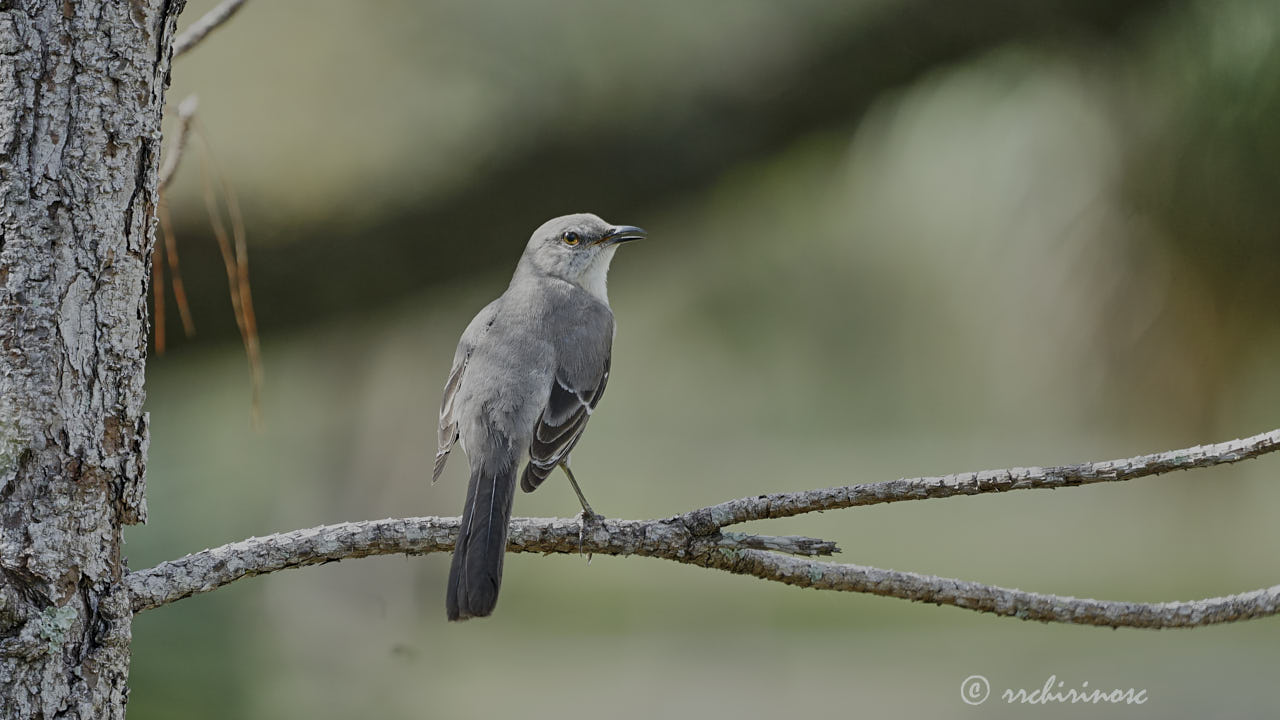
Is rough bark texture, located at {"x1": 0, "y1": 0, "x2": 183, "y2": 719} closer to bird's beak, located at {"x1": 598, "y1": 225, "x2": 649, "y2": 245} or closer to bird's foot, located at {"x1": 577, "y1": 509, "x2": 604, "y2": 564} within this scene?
bird's foot, located at {"x1": 577, "y1": 509, "x2": 604, "y2": 564}

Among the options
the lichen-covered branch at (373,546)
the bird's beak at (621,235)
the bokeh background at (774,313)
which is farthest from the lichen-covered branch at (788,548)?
the bokeh background at (774,313)

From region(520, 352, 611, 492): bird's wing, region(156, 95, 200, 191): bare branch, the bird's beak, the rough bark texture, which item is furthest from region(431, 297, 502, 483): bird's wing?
the rough bark texture

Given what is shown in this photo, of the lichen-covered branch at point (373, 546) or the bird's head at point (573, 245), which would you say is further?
the bird's head at point (573, 245)

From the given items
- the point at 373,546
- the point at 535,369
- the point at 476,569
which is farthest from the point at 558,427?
the point at 373,546

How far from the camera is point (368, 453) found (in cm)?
336

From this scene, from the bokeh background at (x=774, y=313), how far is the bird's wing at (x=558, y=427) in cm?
108

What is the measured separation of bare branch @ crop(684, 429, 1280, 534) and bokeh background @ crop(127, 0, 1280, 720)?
1.91m

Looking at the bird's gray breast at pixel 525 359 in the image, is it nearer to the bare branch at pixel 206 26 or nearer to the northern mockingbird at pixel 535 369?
the northern mockingbird at pixel 535 369

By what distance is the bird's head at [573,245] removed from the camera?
227 cm

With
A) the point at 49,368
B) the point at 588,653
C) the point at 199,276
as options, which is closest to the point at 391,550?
the point at 49,368

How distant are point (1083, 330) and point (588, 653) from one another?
199 centimetres

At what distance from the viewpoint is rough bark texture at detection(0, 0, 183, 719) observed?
0.97m

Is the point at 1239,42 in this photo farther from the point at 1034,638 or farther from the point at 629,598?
the point at 629,598

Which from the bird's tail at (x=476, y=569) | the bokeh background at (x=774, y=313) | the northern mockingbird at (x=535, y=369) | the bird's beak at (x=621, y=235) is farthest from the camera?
the bokeh background at (x=774, y=313)
